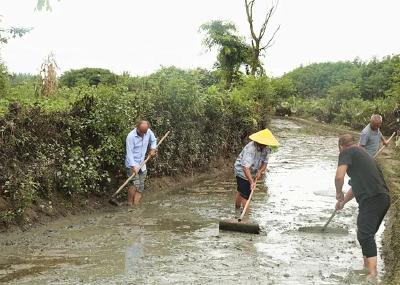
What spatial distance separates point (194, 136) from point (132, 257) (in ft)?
24.4

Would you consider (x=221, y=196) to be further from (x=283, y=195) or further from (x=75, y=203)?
(x=75, y=203)

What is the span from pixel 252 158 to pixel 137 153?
7.92ft

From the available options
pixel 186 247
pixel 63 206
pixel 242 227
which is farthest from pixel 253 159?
pixel 63 206

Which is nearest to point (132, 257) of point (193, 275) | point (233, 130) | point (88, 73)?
point (193, 275)

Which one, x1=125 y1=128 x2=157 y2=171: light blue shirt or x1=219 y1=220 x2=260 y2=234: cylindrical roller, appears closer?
x1=219 y1=220 x2=260 y2=234: cylindrical roller

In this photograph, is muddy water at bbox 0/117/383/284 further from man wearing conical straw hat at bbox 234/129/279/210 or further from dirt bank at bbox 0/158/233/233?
man wearing conical straw hat at bbox 234/129/279/210

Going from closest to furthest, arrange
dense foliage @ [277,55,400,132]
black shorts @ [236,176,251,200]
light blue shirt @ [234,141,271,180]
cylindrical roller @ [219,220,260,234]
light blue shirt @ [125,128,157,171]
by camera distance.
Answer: cylindrical roller @ [219,220,260,234] < light blue shirt @ [234,141,271,180] < black shorts @ [236,176,251,200] < light blue shirt @ [125,128,157,171] < dense foliage @ [277,55,400,132]

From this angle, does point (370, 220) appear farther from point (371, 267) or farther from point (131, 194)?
point (131, 194)

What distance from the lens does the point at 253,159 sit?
9398 millimetres

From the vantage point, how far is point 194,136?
1409 cm

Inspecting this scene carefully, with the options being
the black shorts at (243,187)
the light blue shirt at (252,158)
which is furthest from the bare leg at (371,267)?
the black shorts at (243,187)

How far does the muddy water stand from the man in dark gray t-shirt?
0.40 meters

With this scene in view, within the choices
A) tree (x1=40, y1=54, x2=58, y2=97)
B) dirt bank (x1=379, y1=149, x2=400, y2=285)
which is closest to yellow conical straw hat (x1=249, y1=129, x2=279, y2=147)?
dirt bank (x1=379, y1=149, x2=400, y2=285)

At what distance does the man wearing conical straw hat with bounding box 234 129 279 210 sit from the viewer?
9109 millimetres
